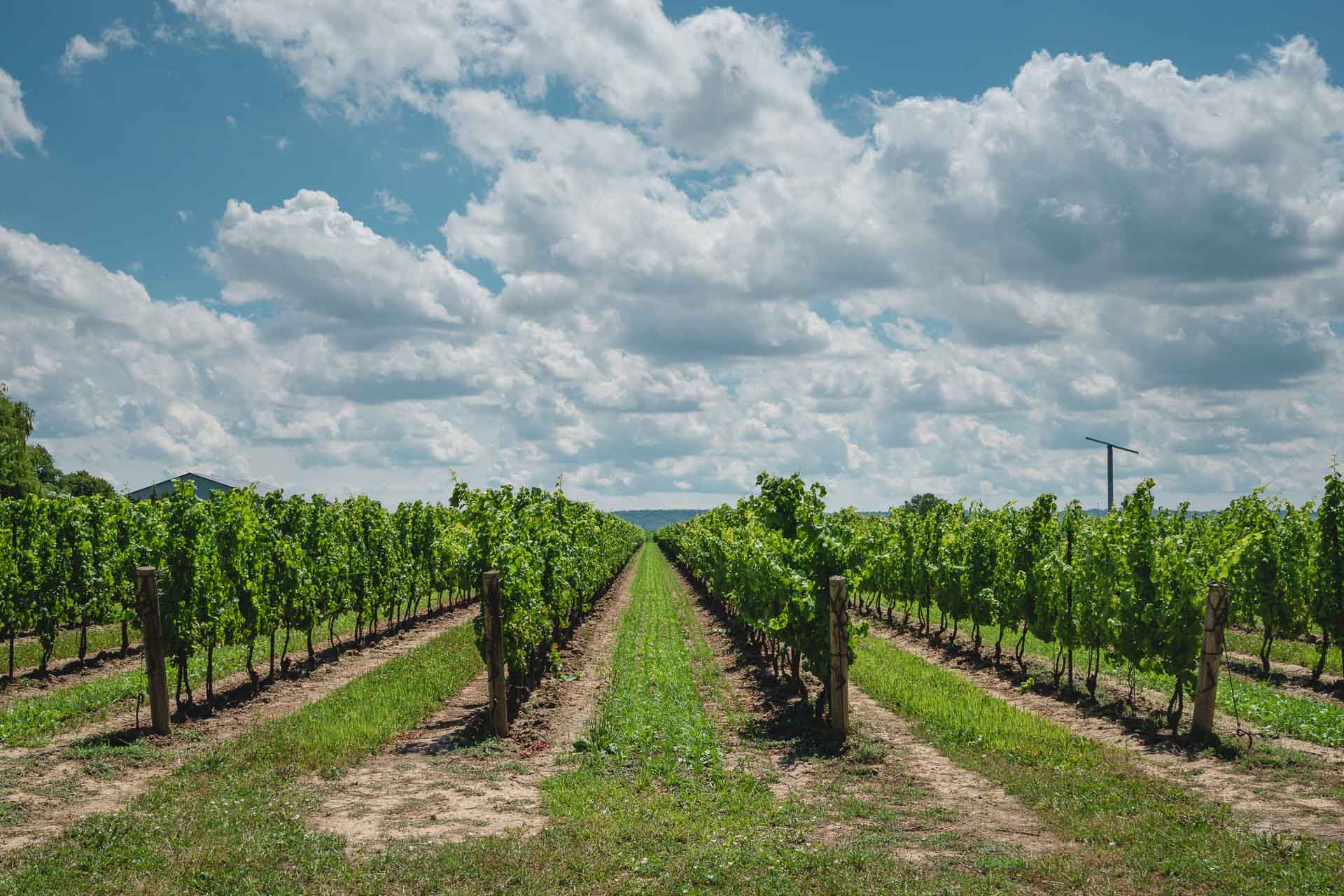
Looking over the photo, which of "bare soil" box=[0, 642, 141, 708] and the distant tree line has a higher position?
the distant tree line

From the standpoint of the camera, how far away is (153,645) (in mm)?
13086

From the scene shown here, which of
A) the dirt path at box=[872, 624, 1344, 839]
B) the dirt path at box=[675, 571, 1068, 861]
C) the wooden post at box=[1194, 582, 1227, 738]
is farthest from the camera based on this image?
the wooden post at box=[1194, 582, 1227, 738]

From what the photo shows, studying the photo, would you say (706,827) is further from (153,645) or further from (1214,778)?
(153,645)

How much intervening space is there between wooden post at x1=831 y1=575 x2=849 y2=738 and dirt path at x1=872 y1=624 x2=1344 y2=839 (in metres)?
3.89

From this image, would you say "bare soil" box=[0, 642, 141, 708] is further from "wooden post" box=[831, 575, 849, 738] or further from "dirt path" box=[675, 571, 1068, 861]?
"wooden post" box=[831, 575, 849, 738]

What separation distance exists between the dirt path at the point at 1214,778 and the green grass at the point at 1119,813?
0.41 m

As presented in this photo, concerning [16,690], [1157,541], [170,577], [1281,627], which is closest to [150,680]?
[170,577]

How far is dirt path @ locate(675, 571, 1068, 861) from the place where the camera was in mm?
8617

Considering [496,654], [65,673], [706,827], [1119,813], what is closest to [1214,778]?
[1119,813]

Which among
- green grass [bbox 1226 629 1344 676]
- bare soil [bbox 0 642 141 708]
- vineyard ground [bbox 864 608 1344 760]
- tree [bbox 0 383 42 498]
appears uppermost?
tree [bbox 0 383 42 498]

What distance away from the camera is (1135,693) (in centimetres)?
1644

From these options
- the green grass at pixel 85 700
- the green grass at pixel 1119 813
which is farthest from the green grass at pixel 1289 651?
the green grass at pixel 85 700

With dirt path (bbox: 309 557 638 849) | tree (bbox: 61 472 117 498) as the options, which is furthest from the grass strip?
tree (bbox: 61 472 117 498)

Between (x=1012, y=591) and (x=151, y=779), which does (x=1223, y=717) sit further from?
(x=151, y=779)
